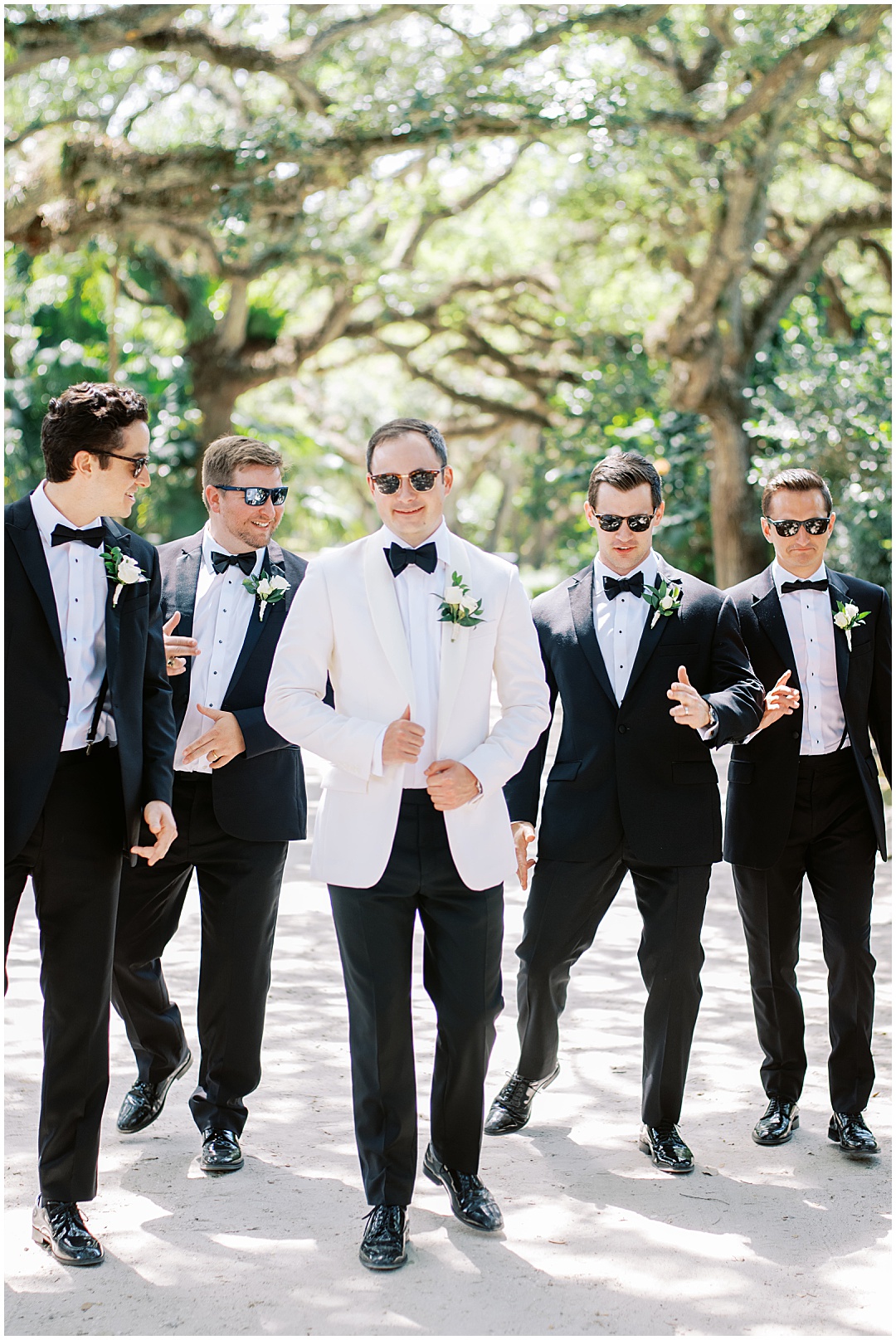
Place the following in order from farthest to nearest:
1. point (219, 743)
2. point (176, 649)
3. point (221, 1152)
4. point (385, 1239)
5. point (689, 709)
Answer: point (176, 649)
point (219, 743)
point (221, 1152)
point (689, 709)
point (385, 1239)

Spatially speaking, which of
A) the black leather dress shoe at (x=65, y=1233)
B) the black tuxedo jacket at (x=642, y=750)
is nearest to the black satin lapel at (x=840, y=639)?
the black tuxedo jacket at (x=642, y=750)

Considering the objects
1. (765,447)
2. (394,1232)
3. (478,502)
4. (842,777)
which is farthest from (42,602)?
(478,502)

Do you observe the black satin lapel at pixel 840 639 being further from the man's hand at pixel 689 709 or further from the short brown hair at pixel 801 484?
the man's hand at pixel 689 709

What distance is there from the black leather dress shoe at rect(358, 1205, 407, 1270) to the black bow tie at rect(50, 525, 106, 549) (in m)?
2.03

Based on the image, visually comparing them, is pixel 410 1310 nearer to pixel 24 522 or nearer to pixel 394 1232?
pixel 394 1232

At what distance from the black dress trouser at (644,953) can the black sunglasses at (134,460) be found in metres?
1.85

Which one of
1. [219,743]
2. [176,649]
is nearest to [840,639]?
[219,743]

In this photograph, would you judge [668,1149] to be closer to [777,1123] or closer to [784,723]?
[777,1123]

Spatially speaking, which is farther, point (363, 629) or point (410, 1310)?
point (363, 629)

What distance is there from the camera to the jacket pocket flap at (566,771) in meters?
4.49

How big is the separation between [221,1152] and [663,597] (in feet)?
7.49

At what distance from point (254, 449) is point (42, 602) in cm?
120

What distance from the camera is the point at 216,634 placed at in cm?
469

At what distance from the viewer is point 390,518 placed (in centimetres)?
396
